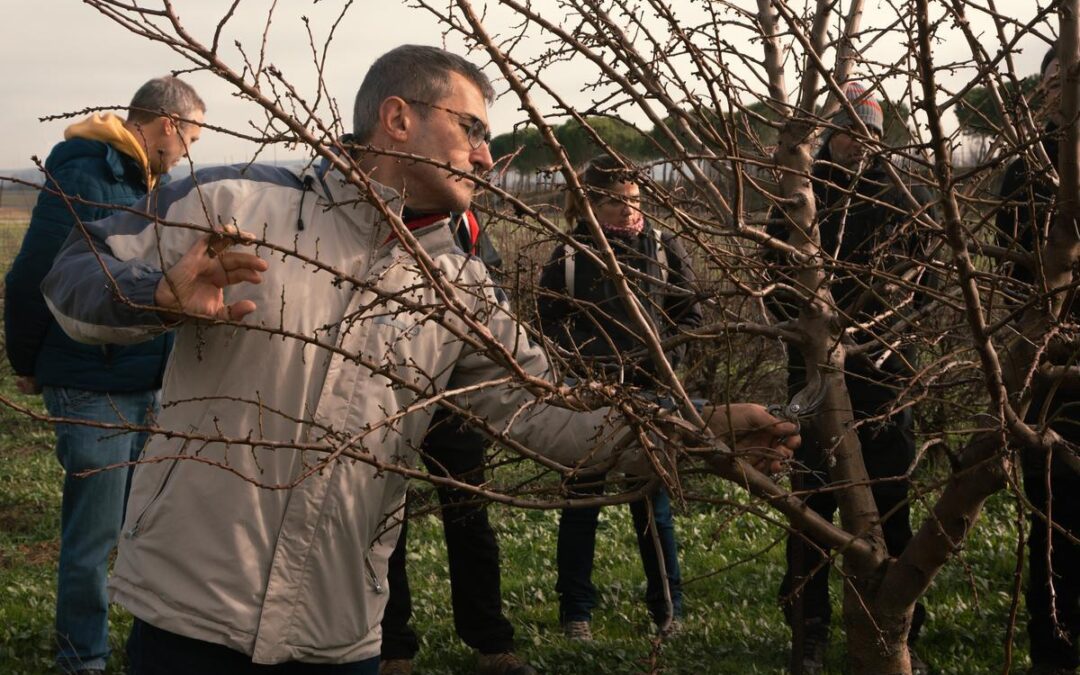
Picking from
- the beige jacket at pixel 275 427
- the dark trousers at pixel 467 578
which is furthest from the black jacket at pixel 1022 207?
the dark trousers at pixel 467 578

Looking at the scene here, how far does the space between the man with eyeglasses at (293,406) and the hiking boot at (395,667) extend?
1.72m

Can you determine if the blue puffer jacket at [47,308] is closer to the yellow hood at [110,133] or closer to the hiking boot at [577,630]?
the yellow hood at [110,133]

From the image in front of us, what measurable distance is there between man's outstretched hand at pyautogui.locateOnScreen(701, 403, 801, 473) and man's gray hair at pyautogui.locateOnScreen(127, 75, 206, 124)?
265cm

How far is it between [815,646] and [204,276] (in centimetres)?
300

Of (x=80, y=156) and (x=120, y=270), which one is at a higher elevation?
(x=80, y=156)

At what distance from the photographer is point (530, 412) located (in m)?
2.55

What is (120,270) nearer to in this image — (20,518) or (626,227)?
(626,227)

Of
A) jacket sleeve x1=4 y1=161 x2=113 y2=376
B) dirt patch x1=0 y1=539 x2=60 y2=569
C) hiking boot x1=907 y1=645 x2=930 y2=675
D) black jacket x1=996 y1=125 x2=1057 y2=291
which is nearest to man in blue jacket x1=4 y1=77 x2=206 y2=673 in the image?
jacket sleeve x1=4 y1=161 x2=113 y2=376

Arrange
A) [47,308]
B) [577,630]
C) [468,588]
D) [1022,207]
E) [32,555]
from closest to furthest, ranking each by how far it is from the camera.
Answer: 1. [1022,207]
2. [47,308]
3. [468,588]
4. [577,630]
5. [32,555]

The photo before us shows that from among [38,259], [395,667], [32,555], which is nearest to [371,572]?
[395,667]

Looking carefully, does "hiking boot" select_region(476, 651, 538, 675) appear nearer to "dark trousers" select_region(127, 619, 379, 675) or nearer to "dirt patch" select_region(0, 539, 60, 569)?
"dark trousers" select_region(127, 619, 379, 675)

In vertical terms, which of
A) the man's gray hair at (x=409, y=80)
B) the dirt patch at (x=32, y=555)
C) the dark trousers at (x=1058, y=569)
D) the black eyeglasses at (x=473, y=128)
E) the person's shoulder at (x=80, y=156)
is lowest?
the dirt patch at (x=32, y=555)

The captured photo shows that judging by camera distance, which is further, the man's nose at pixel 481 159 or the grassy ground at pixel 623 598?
the grassy ground at pixel 623 598

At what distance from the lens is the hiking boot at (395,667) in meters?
4.39
